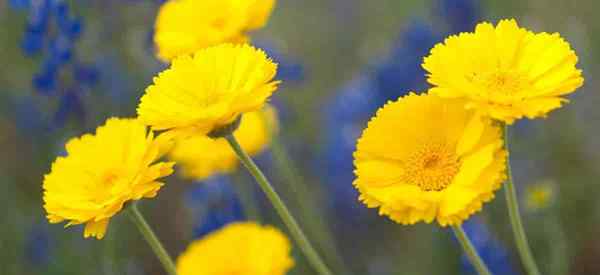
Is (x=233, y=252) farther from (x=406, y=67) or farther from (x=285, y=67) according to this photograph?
(x=285, y=67)

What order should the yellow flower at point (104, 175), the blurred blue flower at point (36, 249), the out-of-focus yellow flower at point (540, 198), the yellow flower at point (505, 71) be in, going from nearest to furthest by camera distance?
the yellow flower at point (505, 71), the yellow flower at point (104, 175), the out-of-focus yellow flower at point (540, 198), the blurred blue flower at point (36, 249)

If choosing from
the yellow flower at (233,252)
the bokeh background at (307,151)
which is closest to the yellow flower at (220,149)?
the bokeh background at (307,151)

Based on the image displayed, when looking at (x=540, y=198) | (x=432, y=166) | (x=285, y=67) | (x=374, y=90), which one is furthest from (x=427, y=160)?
(x=285, y=67)

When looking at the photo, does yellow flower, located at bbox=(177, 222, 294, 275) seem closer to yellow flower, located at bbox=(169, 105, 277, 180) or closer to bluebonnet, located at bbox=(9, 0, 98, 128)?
yellow flower, located at bbox=(169, 105, 277, 180)

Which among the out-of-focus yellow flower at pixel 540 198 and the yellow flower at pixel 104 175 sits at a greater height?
the yellow flower at pixel 104 175

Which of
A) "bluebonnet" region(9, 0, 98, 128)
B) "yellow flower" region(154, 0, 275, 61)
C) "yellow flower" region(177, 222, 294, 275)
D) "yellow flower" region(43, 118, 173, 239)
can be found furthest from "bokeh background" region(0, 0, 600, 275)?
"yellow flower" region(43, 118, 173, 239)

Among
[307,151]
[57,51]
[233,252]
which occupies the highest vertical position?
[57,51]

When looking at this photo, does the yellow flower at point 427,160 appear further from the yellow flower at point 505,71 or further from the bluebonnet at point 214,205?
the bluebonnet at point 214,205
